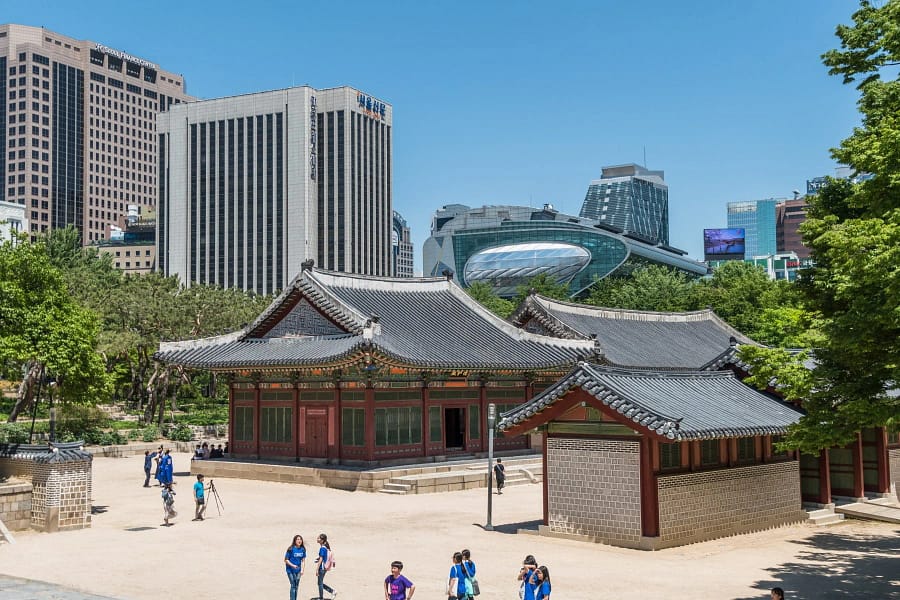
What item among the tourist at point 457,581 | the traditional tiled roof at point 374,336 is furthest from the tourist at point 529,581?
the traditional tiled roof at point 374,336

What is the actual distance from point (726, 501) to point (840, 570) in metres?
3.91

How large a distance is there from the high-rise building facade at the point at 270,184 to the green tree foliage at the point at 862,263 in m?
149

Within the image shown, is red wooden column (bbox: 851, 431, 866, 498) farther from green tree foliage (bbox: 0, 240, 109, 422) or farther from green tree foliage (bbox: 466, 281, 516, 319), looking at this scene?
green tree foliage (bbox: 466, 281, 516, 319)

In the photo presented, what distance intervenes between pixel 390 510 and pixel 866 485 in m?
16.0

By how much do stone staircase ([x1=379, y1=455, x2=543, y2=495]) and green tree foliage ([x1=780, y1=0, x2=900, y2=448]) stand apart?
18.4 metres

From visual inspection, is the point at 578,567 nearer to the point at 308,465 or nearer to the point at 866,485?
the point at 866,485

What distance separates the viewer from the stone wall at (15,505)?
85.1ft

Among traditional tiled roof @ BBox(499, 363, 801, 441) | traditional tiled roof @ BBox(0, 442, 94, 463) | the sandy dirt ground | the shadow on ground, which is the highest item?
traditional tiled roof @ BBox(499, 363, 801, 441)

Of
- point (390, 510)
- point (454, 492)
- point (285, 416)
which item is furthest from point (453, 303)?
point (390, 510)

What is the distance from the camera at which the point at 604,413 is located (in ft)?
76.7

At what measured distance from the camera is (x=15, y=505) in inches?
1032

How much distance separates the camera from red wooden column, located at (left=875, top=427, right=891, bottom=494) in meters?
31.2

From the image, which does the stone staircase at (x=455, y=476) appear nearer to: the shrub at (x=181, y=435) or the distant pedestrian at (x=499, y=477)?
the distant pedestrian at (x=499, y=477)

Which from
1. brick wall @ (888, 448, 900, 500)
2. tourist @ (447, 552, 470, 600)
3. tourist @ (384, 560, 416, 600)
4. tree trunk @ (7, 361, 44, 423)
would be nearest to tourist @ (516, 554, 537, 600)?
tourist @ (447, 552, 470, 600)
